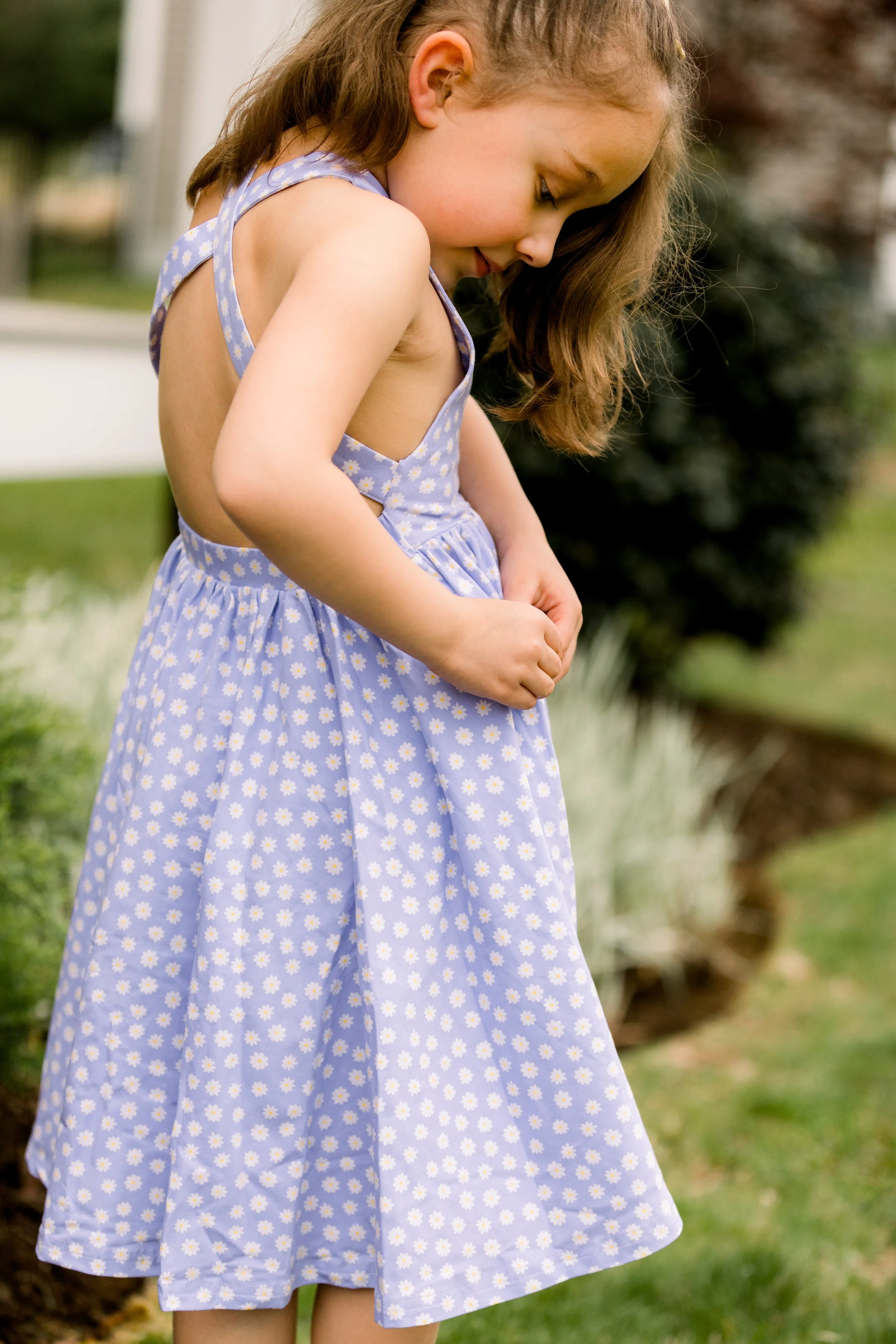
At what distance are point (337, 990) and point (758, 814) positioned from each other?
3.63m

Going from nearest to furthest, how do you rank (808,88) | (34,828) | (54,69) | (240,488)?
(240,488), (34,828), (808,88), (54,69)

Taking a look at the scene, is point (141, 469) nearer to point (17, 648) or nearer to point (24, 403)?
point (24, 403)

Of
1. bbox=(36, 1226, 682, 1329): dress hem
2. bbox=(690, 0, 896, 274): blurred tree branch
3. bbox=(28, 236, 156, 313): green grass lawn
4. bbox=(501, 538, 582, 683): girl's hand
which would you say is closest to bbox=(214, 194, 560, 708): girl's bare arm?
bbox=(501, 538, 582, 683): girl's hand

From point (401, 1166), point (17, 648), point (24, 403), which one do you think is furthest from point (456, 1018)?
point (24, 403)

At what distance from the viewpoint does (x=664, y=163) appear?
1456 millimetres

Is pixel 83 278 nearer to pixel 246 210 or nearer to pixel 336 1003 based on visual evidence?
pixel 246 210

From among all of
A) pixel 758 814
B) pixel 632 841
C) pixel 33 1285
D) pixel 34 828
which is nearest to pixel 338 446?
pixel 34 828

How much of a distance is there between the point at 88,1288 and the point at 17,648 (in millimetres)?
1776

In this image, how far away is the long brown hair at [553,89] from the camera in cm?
126

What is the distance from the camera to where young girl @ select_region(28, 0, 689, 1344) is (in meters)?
1.28

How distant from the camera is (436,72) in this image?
4.18ft

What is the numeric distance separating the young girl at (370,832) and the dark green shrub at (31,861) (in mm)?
532

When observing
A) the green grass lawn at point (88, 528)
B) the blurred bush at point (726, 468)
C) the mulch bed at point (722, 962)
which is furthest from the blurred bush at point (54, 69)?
the mulch bed at point (722, 962)

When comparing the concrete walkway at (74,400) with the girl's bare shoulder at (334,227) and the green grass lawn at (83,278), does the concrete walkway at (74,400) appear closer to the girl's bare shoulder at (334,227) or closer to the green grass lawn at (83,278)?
the girl's bare shoulder at (334,227)
